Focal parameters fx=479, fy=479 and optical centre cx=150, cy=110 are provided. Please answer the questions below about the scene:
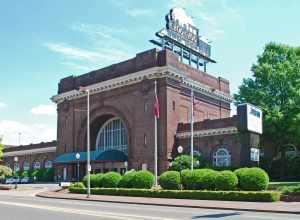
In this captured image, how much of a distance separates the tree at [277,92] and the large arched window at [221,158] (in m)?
5.30

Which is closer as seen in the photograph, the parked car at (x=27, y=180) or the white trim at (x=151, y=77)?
the white trim at (x=151, y=77)

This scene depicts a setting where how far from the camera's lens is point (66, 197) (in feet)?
124

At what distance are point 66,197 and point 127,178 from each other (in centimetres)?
582

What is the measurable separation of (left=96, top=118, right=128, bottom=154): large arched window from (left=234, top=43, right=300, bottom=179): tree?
19.7 metres

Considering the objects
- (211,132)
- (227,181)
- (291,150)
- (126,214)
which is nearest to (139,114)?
(211,132)

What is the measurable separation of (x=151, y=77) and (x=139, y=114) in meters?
5.01

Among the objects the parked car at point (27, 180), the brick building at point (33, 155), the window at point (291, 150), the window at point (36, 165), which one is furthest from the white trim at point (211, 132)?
the window at point (36, 165)

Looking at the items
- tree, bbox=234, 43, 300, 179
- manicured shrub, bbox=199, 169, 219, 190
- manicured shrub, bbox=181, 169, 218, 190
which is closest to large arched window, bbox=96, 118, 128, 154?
tree, bbox=234, 43, 300, 179

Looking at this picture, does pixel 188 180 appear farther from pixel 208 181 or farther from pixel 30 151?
pixel 30 151

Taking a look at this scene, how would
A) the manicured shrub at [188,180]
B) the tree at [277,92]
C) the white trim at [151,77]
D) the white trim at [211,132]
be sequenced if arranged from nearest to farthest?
the manicured shrub at [188,180] → the tree at [277,92] → the white trim at [211,132] → the white trim at [151,77]

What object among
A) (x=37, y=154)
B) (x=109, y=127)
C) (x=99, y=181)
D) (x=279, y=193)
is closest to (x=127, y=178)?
(x=99, y=181)

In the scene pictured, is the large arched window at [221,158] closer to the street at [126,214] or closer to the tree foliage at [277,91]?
the tree foliage at [277,91]

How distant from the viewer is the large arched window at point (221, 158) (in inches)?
2126

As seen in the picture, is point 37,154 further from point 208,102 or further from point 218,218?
point 218,218
